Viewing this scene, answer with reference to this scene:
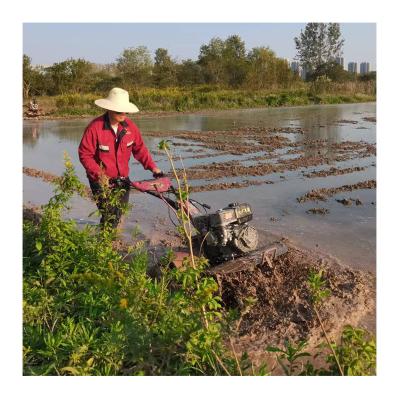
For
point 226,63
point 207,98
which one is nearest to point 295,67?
point 226,63

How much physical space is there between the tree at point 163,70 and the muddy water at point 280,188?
35.3 ft

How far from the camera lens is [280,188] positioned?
813 cm

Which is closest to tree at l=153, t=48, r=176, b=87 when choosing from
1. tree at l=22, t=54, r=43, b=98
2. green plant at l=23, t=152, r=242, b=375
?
tree at l=22, t=54, r=43, b=98

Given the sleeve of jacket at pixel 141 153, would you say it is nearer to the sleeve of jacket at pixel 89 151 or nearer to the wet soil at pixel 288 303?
the sleeve of jacket at pixel 89 151

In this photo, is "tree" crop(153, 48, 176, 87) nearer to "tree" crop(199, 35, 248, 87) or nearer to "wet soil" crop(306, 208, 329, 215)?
"tree" crop(199, 35, 248, 87)

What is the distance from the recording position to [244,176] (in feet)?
30.1

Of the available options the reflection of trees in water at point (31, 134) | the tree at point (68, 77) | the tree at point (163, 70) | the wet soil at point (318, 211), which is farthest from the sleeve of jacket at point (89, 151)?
the tree at point (163, 70)

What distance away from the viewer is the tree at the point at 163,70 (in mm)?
27844

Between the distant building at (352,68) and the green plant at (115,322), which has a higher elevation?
the distant building at (352,68)

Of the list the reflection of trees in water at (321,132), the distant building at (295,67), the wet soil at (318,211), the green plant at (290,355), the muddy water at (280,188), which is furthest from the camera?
the distant building at (295,67)

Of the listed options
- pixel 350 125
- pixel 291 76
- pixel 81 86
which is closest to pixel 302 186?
pixel 350 125

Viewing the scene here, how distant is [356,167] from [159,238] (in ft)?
18.1

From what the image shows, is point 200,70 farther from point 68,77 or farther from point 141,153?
point 141,153

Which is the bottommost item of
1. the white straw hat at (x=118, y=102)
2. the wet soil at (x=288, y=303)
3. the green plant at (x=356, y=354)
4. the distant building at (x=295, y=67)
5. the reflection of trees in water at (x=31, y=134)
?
the wet soil at (x=288, y=303)
